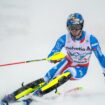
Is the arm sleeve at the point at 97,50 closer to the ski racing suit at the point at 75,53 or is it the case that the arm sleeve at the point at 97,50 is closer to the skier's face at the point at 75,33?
the ski racing suit at the point at 75,53

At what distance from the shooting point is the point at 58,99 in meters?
2.49

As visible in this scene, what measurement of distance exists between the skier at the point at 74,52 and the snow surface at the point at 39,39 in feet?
0.14

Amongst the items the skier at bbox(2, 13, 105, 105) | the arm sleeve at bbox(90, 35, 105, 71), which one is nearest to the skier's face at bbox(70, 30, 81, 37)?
the skier at bbox(2, 13, 105, 105)

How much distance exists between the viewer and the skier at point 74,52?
8.22ft

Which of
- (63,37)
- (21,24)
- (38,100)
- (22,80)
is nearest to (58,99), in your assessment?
(38,100)

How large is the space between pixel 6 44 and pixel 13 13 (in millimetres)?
256

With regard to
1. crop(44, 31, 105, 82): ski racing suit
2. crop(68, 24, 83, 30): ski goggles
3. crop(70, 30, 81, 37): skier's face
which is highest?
crop(68, 24, 83, 30): ski goggles

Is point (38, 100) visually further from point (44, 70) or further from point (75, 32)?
point (75, 32)

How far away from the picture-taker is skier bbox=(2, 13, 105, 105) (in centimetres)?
251

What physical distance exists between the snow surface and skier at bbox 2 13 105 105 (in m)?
0.04

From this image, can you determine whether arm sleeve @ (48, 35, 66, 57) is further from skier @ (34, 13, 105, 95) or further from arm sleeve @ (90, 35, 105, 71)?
arm sleeve @ (90, 35, 105, 71)

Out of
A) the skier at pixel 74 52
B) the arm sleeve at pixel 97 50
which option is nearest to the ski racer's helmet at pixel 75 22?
the skier at pixel 74 52

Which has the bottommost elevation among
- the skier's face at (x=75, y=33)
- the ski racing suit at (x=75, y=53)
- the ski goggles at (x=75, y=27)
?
the ski racing suit at (x=75, y=53)

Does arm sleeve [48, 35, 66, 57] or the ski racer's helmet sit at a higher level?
the ski racer's helmet
